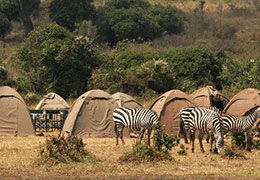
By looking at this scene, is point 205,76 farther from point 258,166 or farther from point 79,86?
point 258,166

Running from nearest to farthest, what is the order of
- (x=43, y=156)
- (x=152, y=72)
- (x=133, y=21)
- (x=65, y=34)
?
(x=43, y=156)
(x=152, y=72)
(x=65, y=34)
(x=133, y=21)

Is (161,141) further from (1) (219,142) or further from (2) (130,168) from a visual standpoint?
(1) (219,142)

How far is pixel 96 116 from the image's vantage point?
20078 mm

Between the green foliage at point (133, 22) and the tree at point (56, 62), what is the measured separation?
1535 cm

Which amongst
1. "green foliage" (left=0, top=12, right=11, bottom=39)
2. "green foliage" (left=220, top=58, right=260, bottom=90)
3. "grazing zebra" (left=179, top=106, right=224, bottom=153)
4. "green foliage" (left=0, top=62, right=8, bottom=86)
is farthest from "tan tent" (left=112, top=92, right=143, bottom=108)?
"green foliage" (left=0, top=12, right=11, bottom=39)

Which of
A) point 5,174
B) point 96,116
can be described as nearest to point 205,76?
point 96,116

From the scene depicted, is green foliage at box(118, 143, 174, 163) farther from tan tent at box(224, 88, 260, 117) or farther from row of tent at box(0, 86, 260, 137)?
tan tent at box(224, 88, 260, 117)

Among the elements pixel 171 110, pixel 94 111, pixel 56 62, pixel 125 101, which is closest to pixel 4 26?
pixel 56 62

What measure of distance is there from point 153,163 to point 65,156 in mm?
2339

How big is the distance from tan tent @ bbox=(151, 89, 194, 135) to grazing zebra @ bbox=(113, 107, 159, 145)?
7.24 ft

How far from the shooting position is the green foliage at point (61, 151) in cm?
1298

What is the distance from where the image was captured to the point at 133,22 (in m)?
55.3

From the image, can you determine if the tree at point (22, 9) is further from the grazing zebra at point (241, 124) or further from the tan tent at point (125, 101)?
the grazing zebra at point (241, 124)

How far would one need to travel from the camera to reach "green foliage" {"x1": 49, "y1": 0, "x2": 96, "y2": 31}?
185 feet
